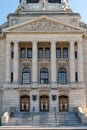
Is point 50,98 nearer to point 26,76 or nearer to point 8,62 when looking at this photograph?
point 26,76

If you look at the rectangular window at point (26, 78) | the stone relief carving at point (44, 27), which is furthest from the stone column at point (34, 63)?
the stone relief carving at point (44, 27)

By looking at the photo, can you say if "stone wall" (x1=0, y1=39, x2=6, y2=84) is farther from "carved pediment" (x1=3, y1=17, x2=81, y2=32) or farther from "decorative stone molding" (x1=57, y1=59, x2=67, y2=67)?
"decorative stone molding" (x1=57, y1=59, x2=67, y2=67)

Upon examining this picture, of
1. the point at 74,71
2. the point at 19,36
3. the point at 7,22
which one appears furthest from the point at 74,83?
the point at 7,22

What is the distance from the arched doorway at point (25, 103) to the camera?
50.6 metres

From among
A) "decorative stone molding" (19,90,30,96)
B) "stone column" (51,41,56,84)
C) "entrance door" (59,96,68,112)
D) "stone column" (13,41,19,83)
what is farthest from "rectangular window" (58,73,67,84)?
"stone column" (13,41,19,83)

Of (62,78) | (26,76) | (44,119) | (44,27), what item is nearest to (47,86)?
(62,78)

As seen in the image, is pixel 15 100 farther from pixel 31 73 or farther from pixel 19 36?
pixel 19 36

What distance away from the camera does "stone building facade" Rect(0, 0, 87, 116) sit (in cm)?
5050

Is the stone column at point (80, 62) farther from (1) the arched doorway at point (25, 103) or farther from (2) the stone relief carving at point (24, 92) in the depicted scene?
(1) the arched doorway at point (25, 103)

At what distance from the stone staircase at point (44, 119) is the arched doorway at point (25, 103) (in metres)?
1.90

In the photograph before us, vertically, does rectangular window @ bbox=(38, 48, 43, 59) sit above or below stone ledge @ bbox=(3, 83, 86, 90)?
above

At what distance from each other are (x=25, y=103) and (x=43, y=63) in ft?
20.2

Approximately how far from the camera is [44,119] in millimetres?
44469

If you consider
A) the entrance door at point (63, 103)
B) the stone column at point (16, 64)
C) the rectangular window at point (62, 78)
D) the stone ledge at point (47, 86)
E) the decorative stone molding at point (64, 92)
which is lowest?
the entrance door at point (63, 103)
